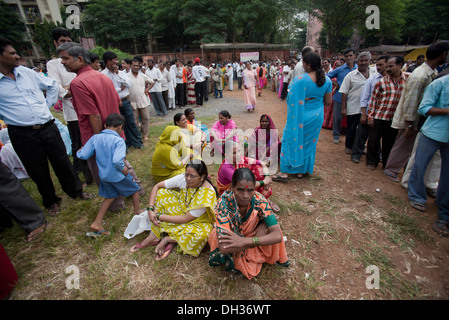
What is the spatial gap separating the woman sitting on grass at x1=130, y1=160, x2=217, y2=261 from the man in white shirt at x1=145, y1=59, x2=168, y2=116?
6017mm

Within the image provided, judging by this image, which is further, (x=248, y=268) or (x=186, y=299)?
(x=248, y=268)

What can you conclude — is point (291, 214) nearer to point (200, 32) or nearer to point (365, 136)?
point (365, 136)

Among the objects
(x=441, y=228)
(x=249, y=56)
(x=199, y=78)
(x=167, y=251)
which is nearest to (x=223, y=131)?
(x=167, y=251)

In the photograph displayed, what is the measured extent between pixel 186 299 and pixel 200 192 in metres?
0.98

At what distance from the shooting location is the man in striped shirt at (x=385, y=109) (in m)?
3.58

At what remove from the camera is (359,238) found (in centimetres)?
258

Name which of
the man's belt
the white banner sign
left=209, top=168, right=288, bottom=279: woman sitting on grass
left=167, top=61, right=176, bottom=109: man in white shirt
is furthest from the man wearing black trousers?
the white banner sign

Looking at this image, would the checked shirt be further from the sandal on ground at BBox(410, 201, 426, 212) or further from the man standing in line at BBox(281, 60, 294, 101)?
the man standing in line at BBox(281, 60, 294, 101)

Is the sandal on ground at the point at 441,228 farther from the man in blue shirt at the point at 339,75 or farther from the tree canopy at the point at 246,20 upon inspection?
the tree canopy at the point at 246,20

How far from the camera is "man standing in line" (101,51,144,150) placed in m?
4.46

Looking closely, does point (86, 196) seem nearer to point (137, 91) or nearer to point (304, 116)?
point (137, 91)

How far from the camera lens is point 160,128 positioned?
675 cm
